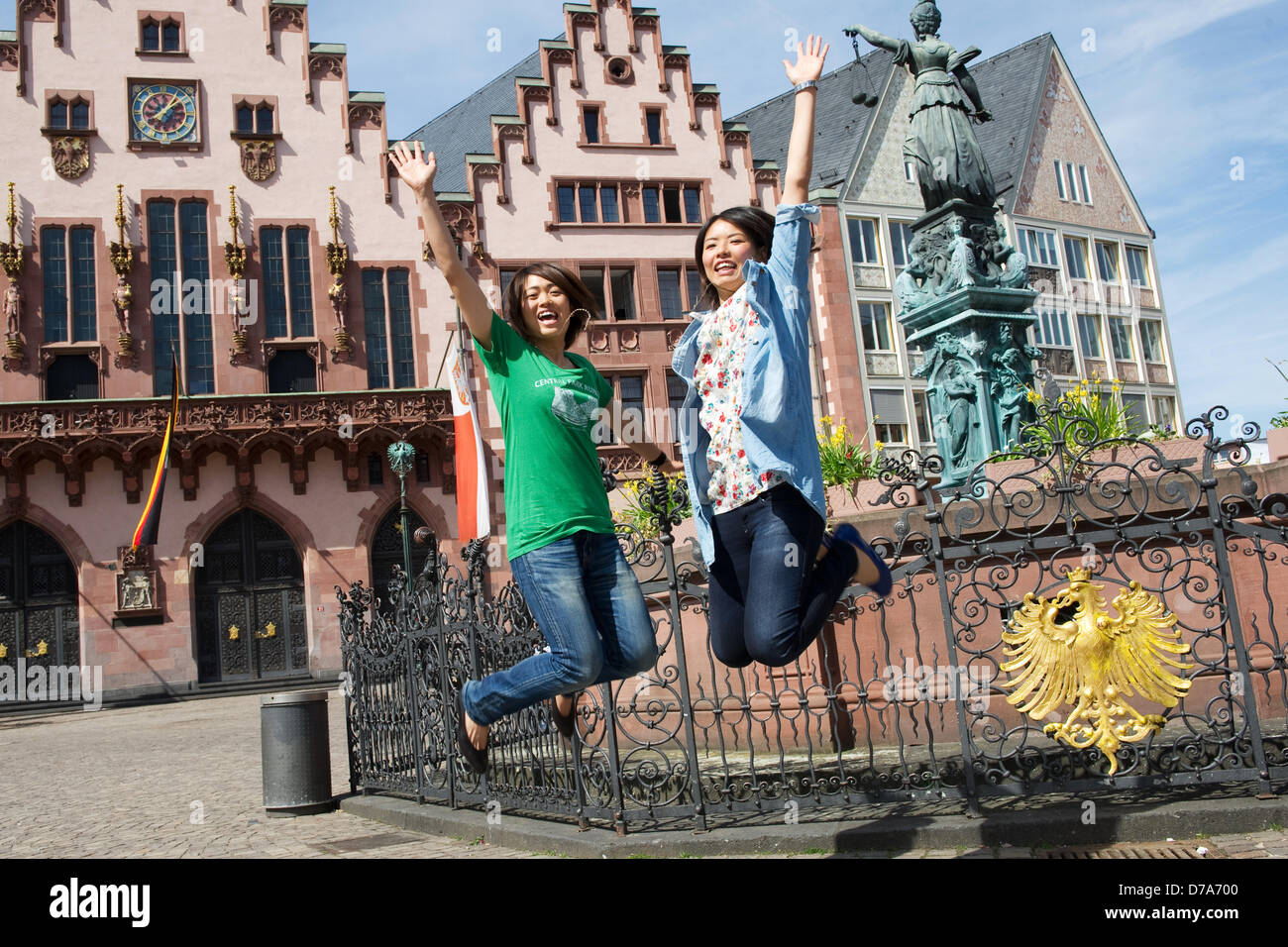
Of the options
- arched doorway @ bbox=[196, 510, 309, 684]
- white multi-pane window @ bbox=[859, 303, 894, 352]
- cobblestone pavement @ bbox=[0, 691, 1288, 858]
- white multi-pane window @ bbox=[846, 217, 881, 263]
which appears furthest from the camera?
white multi-pane window @ bbox=[846, 217, 881, 263]

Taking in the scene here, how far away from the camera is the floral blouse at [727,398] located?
4043 mm

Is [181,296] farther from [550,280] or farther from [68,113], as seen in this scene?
[550,280]

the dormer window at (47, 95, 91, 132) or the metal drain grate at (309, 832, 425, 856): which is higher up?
the dormer window at (47, 95, 91, 132)

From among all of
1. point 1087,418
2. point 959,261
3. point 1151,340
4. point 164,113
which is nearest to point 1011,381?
point 959,261

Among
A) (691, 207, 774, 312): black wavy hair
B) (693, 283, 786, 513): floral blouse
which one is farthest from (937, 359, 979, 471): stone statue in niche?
(693, 283, 786, 513): floral blouse

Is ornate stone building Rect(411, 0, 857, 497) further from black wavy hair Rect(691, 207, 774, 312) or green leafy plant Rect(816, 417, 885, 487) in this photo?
black wavy hair Rect(691, 207, 774, 312)

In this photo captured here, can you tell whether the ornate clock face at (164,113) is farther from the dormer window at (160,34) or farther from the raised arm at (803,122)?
the raised arm at (803,122)

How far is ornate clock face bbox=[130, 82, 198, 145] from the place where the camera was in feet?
105

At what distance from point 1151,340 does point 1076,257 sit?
192 inches

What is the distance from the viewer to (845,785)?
6.01 meters

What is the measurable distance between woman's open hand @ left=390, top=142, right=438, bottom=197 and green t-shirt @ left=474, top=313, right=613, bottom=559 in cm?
50

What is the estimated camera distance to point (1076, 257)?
147 ft

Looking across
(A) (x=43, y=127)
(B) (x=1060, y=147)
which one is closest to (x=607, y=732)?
(A) (x=43, y=127)

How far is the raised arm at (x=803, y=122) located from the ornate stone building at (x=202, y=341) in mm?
27904
